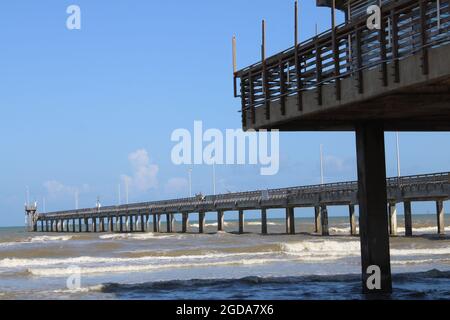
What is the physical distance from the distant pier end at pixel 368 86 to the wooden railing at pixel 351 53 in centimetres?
2

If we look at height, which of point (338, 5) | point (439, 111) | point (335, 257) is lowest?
point (335, 257)

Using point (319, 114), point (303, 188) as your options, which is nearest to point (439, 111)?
point (319, 114)

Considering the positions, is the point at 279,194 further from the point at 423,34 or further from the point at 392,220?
the point at 423,34

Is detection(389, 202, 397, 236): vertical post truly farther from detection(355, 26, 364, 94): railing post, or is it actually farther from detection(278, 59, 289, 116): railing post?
detection(355, 26, 364, 94): railing post

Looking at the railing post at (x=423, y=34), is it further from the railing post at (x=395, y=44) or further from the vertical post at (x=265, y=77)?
the vertical post at (x=265, y=77)

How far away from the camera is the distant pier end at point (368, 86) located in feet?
39.0

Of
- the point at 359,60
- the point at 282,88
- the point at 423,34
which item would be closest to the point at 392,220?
the point at 282,88

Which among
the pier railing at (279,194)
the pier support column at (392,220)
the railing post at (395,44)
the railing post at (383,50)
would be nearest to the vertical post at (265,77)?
the railing post at (383,50)

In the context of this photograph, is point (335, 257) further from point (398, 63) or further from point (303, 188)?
point (303, 188)

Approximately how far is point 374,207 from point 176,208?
74.9 meters

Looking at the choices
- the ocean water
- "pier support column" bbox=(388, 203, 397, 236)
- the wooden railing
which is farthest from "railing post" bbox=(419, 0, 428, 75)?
"pier support column" bbox=(388, 203, 397, 236)

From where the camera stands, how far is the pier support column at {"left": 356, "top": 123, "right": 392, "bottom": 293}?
15.2 meters

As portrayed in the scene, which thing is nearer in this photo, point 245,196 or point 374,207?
point 374,207
